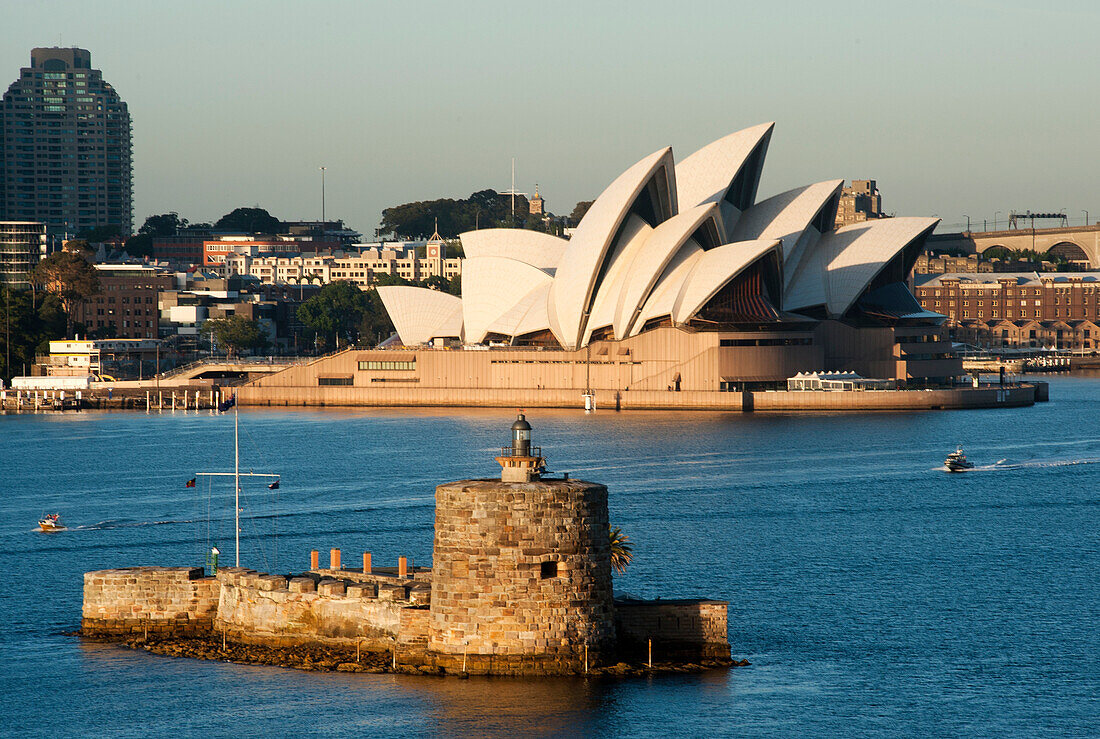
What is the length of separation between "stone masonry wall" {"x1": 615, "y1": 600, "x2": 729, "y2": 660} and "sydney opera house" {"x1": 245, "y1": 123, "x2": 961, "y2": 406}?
60.3m

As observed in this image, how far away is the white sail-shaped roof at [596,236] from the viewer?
85562mm

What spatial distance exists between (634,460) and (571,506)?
35.3m

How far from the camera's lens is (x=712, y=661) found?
25.8 m

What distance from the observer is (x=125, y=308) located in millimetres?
133250

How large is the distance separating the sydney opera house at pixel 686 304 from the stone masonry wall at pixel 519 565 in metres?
62.9

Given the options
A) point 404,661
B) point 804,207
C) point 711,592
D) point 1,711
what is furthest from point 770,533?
point 804,207

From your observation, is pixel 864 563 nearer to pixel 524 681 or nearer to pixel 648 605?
pixel 648 605

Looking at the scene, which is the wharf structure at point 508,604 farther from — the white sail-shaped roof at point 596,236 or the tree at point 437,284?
the tree at point 437,284

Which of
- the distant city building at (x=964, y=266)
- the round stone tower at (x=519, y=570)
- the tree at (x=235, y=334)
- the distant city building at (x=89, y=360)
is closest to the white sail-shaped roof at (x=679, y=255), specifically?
the distant city building at (x=89, y=360)

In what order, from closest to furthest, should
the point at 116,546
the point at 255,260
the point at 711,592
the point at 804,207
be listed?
1. the point at 711,592
2. the point at 116,546
3. the point at 804,207
4. the point at 255,260

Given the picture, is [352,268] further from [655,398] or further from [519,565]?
[519,565]

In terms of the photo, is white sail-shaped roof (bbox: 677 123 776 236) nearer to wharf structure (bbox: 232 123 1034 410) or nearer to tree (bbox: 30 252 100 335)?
wharf structure (bbox: 232 123 1034 410)

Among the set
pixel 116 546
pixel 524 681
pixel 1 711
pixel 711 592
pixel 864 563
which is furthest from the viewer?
pixel 116 546

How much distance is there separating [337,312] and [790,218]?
55.6 metres
